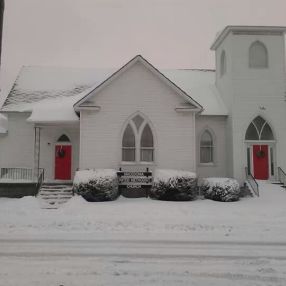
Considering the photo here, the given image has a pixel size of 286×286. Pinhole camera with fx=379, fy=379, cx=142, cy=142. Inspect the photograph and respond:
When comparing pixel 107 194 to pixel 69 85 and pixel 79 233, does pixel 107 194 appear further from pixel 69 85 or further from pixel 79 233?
pixel 69 85

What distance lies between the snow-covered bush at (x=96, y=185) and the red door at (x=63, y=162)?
4.94 m

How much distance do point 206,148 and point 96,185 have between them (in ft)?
26.9

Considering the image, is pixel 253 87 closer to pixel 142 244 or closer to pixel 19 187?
pixel 19 187

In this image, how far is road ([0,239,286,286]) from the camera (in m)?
6.11

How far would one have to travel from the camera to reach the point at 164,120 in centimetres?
1964

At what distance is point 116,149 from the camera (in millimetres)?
19281

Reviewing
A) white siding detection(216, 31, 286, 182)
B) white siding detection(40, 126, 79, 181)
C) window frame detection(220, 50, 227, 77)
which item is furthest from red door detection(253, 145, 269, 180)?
white siding detection(40, 126, 79, 181)

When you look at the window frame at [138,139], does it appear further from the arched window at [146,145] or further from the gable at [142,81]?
the gable at [142,81]

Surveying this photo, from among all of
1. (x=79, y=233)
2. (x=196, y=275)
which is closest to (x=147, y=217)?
(x=79, y=233)

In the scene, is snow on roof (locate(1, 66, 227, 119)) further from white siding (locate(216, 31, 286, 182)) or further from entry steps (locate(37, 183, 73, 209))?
entry steps (locate(37, 183, 73, 209))

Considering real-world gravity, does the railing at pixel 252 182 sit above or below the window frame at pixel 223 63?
below

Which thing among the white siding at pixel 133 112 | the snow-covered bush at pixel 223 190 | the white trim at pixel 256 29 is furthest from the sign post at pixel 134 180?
the white trim at pixel 256 29

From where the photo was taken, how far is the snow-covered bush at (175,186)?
17391mm

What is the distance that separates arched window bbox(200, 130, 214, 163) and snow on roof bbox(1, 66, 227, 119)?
142 cm
